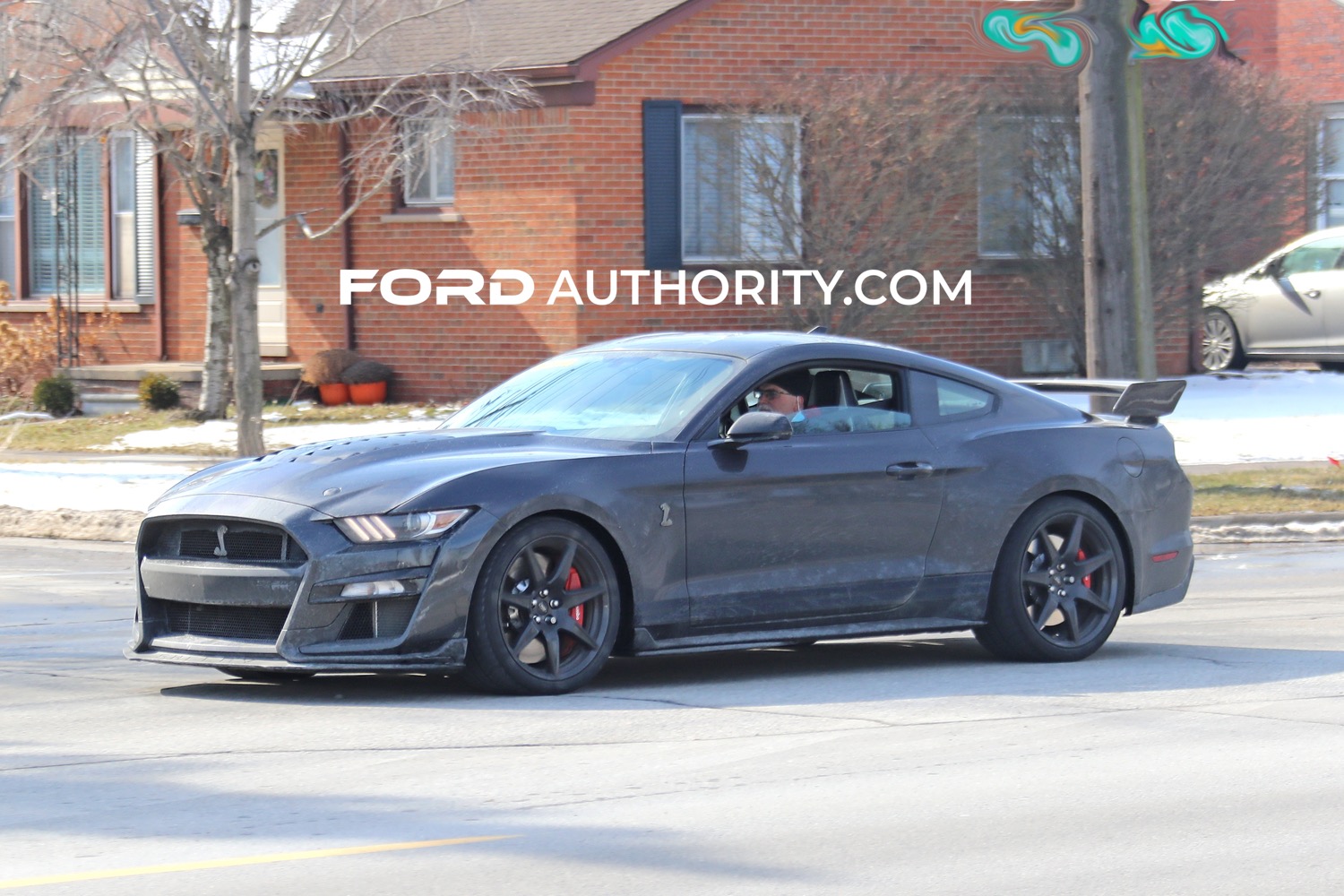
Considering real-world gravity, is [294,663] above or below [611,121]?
below

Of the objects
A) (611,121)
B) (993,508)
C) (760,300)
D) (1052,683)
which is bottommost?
(1052,683)

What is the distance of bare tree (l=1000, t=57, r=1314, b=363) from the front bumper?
16.4 meters

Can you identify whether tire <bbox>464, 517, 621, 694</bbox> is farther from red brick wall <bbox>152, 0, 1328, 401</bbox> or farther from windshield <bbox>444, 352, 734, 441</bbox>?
red brick wall <bbox>152, 0, 1328, 401</bbox>

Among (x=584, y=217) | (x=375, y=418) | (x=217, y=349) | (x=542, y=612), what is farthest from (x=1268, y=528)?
(x=217, y=349)

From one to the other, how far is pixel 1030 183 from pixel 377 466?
53.1 ft

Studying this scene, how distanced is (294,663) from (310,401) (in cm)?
1630

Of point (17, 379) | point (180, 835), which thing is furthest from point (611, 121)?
point (180, 835)

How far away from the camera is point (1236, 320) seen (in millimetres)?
A: 25703

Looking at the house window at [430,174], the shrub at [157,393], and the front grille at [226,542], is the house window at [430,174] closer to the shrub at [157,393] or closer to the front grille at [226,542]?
the shrub at [157,393]

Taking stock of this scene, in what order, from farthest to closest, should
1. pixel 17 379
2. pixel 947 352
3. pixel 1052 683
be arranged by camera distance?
1. pixel 17 379
2. pixel 947 352
3. pixel 1052 683

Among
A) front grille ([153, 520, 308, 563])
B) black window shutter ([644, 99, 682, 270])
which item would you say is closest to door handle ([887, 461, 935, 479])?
front grille ([153, 520, 308, 563])

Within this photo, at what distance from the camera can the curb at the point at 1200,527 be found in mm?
14578

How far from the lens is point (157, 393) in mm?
22609

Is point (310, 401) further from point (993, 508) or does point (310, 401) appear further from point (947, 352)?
point (993, 508)
